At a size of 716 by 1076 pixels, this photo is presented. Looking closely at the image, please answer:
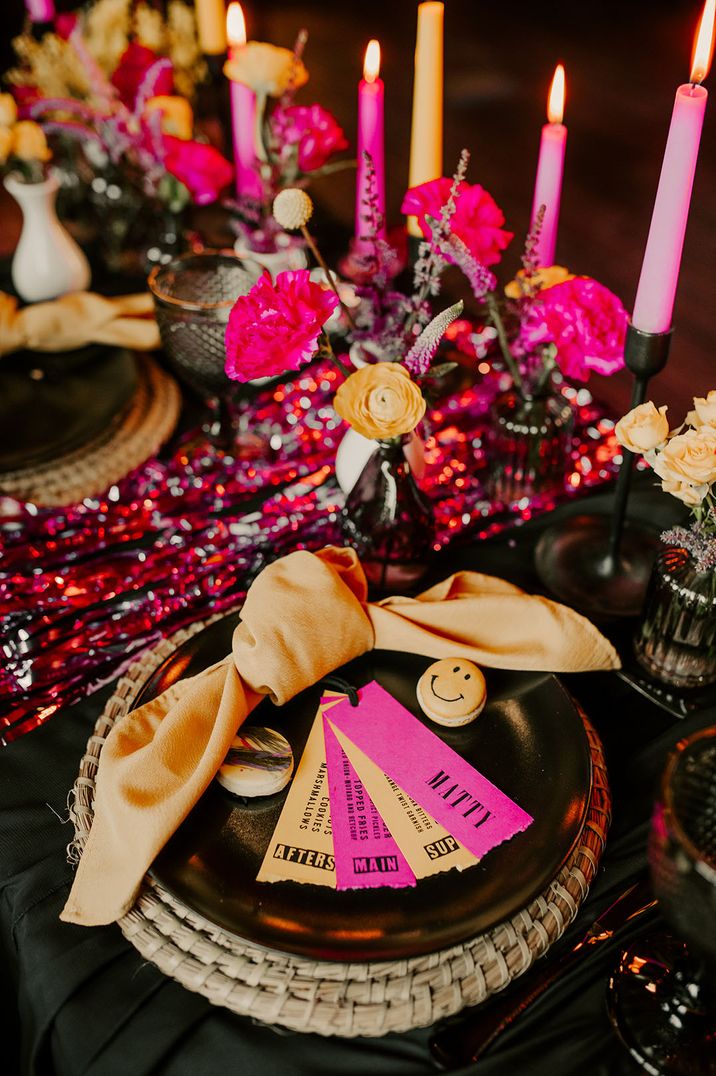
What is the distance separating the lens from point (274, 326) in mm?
688

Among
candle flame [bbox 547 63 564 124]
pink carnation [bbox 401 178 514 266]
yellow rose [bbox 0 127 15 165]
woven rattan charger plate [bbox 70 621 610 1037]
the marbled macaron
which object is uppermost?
candle flame [bbox 547 63 564 124]

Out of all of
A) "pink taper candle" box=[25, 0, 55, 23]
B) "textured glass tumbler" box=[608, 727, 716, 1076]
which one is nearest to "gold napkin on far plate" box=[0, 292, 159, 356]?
"pink taper candle" box=[25, 0, 55, 23]

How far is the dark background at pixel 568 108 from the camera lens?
2102 millimetres

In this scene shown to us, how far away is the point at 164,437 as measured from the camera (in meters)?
1.03

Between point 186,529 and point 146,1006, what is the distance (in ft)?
1.60

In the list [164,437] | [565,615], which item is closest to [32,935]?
[565,615]

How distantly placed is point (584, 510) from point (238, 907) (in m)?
0.56

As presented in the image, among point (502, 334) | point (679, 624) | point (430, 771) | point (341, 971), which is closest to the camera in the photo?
point (341, 971)

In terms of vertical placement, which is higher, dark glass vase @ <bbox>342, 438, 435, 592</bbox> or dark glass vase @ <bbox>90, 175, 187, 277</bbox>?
dark glass vase @ <bbox>90, 175, 187, 277</bbox>

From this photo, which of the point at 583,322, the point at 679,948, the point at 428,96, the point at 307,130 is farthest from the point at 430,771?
the point at 307,130

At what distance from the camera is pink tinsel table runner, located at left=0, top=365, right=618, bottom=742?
82cm

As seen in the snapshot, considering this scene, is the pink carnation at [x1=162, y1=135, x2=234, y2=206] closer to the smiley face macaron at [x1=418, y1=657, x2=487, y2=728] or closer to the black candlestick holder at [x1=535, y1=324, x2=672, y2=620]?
Result: the black candlestick holder at [x1=535, y1=324, x2=672, y2=620]

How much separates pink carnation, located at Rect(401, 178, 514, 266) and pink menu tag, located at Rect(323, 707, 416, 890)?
44cm

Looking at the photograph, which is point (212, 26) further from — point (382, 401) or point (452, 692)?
point (452, 692)
